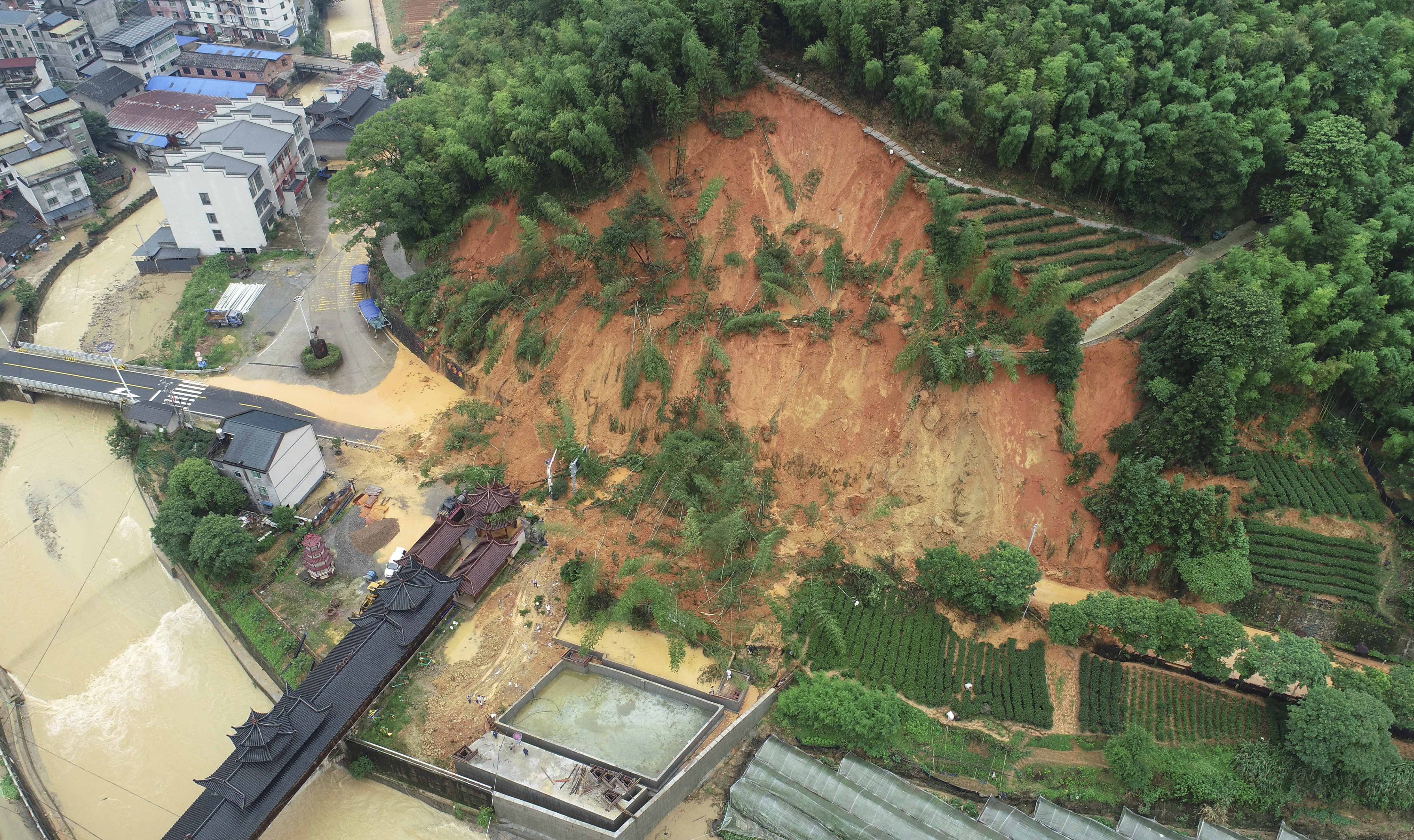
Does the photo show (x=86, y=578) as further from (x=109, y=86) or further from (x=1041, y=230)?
(x=109, y=86)

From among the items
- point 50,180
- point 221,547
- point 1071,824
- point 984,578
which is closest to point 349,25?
point 50,180

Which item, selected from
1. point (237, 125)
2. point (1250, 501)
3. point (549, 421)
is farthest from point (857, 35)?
point (237, 125)

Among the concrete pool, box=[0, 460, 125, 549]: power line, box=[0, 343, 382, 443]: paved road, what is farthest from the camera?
box=[0, 343, 382, 443]: paved road

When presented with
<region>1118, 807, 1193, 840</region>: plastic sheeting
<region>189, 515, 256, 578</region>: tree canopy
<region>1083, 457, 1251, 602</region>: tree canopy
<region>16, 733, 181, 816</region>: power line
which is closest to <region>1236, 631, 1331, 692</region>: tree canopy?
<region>1083, 457, 1251, 602</region>: tree canopy

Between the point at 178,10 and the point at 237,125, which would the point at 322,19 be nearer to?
the point at 178,10

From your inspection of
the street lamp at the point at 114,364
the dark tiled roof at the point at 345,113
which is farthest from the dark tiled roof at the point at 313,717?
the dark tiled roof at the point at 345,113

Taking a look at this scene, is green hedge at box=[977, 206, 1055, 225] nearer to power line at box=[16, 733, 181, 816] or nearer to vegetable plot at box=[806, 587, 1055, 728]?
vegetable plot at box=[806, 587, 1055, 728]
